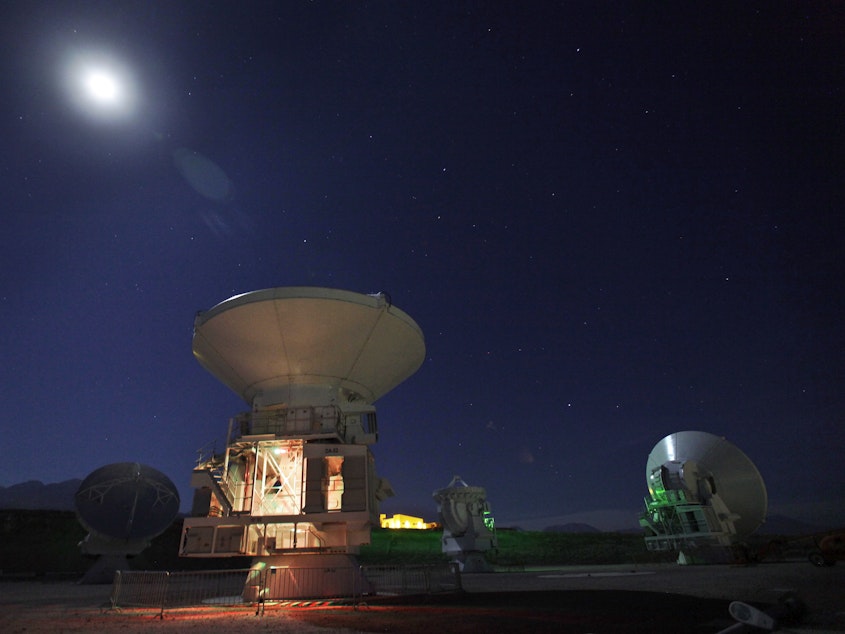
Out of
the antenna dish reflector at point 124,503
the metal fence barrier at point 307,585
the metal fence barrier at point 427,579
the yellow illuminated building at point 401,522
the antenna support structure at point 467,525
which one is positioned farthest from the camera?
the yellow illuminated building at point 401,522

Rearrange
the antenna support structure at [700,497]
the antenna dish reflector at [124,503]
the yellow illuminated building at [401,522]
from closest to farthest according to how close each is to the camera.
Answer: the antenna dish reflector at [124,503] < the antenna support structure at [700,497] < the yellow illuminated building at [401,522]

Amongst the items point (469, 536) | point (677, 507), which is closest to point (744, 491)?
point (677, 507)

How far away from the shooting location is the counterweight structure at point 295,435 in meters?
15.6

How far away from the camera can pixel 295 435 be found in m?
16.3

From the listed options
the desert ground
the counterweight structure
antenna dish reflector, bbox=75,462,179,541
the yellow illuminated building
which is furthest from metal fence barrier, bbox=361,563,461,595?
Answer: the yellow illuminated building

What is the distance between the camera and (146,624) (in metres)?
10.1

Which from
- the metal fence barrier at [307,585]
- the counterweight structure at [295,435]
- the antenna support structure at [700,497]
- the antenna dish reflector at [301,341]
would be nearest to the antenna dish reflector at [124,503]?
the metal fence barrier at [307,585]

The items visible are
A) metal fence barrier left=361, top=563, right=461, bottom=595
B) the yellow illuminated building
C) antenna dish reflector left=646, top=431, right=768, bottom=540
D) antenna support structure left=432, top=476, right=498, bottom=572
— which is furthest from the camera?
the yellow illuminated building

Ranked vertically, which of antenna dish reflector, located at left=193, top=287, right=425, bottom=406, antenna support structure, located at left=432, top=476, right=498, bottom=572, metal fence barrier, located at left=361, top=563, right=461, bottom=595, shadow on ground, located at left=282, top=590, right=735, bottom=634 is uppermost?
antenna dish reflector, located at left=193, top=287, right=425, bottom=406

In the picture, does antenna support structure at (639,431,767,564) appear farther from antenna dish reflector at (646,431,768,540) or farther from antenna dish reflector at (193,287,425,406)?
antenna dish reflector at (193,287,425,406)

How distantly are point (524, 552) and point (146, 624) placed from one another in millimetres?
37570

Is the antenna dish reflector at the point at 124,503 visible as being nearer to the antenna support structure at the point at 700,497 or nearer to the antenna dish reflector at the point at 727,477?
the antenna support structure at the point at 700,497

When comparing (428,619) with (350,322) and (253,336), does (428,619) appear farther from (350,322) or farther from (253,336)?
(253,336)

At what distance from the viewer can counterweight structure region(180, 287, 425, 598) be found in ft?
51.1
